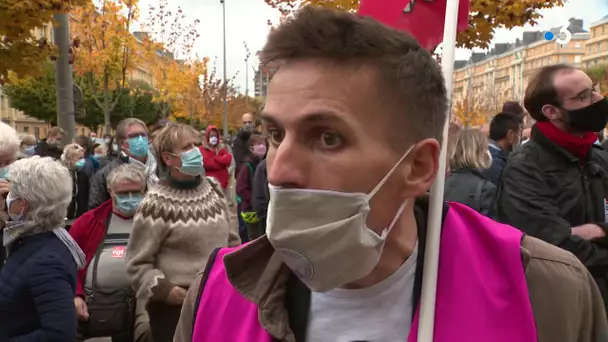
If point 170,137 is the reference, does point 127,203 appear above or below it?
below

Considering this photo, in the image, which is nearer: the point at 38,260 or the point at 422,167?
the point at 422,167

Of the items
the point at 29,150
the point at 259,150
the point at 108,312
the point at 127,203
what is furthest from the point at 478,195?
the point at 29,150

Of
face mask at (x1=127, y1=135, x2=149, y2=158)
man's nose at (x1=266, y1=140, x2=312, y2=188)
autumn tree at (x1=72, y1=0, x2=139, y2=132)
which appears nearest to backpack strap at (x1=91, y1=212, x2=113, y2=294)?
face mask at (x1=127, y1=135, x2=149, y2=158)

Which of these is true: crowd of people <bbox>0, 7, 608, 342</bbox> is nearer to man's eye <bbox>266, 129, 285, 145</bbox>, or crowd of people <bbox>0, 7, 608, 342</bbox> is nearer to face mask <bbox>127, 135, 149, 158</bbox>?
man's eye <bbox>266, 129, 285, 145</bbox>

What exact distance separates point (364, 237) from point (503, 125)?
16.9 feet

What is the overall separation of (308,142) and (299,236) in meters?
0.23

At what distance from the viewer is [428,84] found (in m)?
1.48

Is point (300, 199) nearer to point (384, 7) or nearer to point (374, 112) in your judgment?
point (374, 112)

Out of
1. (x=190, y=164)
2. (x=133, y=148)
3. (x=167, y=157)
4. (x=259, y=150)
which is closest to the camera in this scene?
(x=190, y=164)

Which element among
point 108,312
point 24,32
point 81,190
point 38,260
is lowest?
point 108,312

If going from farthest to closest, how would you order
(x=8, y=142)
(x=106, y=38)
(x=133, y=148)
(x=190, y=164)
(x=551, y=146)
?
(x=106, y=38) < (x=133, y=148) < (x=190, y=164) < (x=8, y=142) < (x=551, y=146)

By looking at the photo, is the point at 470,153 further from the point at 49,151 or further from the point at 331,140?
the point at 49,151

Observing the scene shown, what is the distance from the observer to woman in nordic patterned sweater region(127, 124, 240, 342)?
3.70 m

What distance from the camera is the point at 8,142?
3955 millimetres
